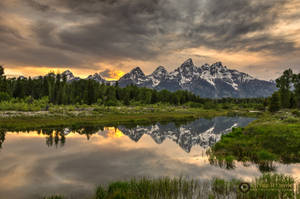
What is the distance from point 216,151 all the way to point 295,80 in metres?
88.7

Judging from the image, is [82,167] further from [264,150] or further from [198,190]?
[264,150]

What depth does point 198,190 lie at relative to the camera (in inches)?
530

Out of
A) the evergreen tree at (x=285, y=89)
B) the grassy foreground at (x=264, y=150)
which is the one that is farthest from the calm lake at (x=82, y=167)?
the evergreen tree at (x=285, y=89)

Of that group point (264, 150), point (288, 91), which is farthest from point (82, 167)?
point (288, 91)

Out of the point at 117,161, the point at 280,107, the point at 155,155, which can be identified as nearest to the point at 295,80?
the point at 280,107

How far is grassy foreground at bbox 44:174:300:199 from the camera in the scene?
473 inches

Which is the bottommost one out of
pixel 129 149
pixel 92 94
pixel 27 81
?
pixel 129 149

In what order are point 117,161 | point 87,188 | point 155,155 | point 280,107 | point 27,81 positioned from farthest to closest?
point 27,81
point 280,107
point 155,155
point 117,161
point 87,188

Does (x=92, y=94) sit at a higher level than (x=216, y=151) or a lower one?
higher

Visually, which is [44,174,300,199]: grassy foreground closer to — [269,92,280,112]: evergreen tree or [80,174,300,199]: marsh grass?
[80,174,300,199]: marsh grass

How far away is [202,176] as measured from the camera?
658 inches

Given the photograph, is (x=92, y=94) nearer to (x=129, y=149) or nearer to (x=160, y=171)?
(x=129, y=149)

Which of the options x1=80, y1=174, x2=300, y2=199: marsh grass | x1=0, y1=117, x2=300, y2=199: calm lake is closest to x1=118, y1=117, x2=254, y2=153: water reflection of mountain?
x1=0, y1=117, x2=300, y2=199: calm lake

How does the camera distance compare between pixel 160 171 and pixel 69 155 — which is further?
pixel 69 155
